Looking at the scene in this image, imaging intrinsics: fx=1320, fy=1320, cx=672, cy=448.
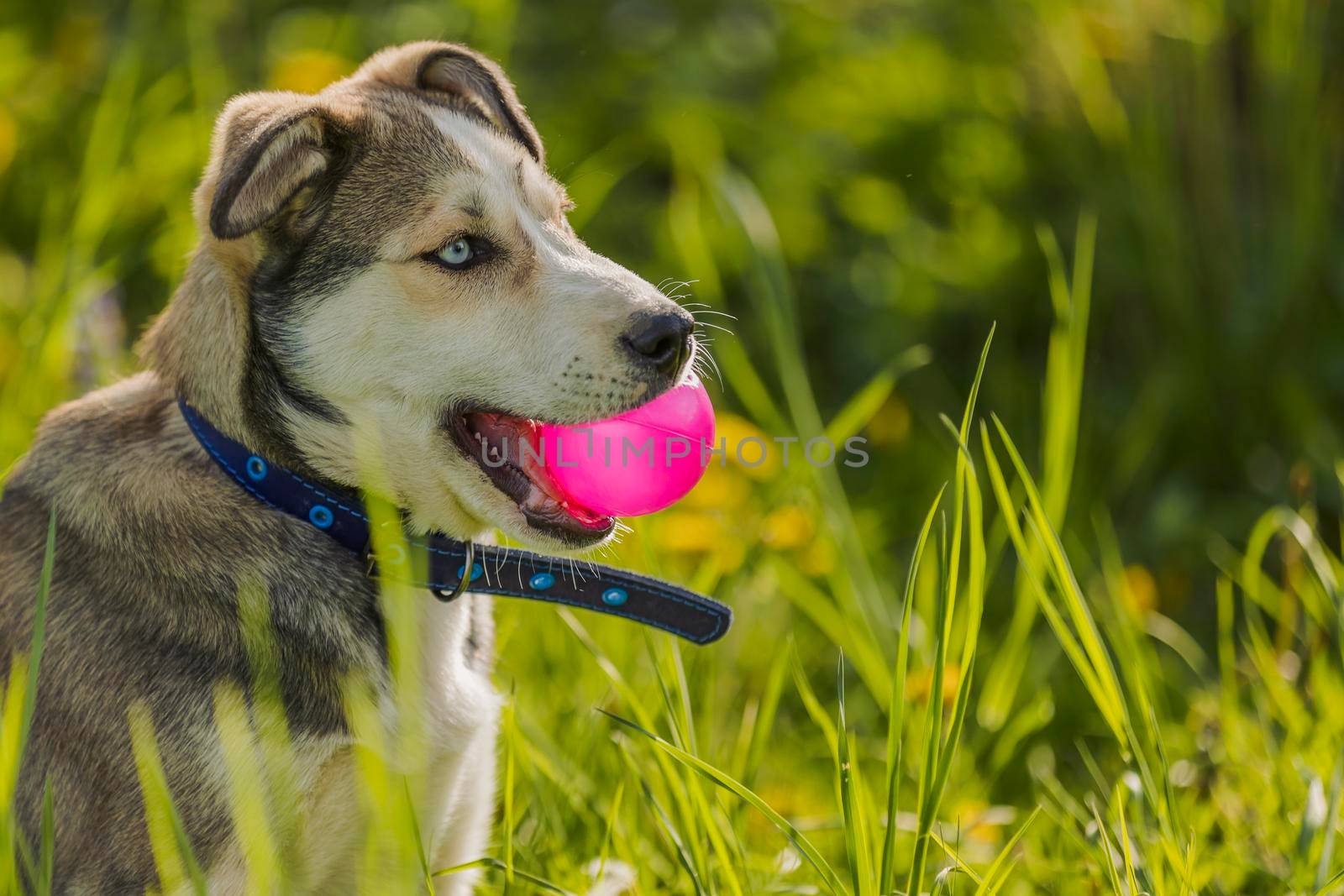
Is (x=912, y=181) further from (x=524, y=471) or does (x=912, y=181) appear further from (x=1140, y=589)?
(x=524, y=471)

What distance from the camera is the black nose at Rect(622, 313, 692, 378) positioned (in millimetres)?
2391

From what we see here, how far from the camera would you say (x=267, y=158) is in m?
2.26

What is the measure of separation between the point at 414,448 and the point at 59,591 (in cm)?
65

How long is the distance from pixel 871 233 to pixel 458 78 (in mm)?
2368

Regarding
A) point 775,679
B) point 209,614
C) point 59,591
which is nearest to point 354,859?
point 209,614

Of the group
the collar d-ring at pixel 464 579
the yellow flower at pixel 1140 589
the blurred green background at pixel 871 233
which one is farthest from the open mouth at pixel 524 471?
the yellow flower at pixel 1140 589

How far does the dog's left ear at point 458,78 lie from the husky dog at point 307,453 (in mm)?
291

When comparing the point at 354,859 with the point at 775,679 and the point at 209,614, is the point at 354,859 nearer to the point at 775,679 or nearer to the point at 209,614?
the point at 209,614

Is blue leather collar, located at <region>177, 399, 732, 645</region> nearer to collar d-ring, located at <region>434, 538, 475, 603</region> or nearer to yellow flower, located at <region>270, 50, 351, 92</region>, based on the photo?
collar d-ring, located at <region>434, 538, 475, 603</region>

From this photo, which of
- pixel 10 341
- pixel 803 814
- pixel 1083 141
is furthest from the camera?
pixel 1083 141

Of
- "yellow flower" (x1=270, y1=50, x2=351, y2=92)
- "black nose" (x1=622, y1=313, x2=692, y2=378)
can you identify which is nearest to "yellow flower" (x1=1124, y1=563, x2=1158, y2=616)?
"black nose" (x1=622, y1=313, x2=692, y2=378)

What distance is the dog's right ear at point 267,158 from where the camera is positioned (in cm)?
219

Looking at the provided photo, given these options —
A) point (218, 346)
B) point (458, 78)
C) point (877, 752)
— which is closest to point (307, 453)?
point (218, 346)

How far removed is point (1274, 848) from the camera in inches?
102
